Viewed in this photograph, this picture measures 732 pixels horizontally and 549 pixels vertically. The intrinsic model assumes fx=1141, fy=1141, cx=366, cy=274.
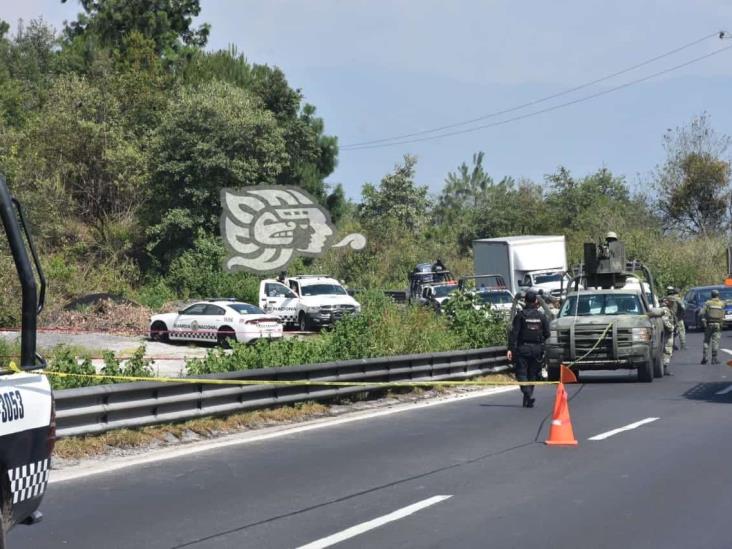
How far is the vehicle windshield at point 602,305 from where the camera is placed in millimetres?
23672

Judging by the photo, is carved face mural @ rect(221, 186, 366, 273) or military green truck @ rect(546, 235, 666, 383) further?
carved face mural @ rect(221, 186, 366, 273)

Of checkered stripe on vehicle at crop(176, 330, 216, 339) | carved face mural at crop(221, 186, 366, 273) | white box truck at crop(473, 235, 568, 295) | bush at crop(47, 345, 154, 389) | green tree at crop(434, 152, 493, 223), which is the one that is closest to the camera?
bush at crop(47, 345, 154, 389)

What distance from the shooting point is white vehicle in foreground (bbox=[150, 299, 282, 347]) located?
3169 centimetres

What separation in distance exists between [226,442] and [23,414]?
7.73 m

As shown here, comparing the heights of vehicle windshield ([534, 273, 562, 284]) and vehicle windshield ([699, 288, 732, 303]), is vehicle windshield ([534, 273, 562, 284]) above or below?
above

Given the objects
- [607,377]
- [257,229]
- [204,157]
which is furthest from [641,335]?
[204,157]

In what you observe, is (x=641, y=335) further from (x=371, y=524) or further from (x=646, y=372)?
(x=371, y=524)

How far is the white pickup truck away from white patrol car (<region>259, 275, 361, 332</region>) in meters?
30.5

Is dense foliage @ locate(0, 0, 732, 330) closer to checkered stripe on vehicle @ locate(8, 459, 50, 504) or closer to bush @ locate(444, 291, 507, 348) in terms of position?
bush @ locate(444, 291, 507, 348)

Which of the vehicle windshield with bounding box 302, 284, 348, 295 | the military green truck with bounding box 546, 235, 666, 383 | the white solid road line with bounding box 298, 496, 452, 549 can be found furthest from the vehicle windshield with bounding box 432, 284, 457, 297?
the white solid road line with bounding box 298, 496, 452, 549

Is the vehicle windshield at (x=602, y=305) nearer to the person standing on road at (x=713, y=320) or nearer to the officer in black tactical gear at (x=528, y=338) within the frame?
the person standing on road at (x=713, y=320)

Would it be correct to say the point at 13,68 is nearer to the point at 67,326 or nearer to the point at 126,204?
the point at 126,204

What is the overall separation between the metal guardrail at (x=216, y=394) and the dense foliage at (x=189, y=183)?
663 cm

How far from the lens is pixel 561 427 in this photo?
44.0 feet
